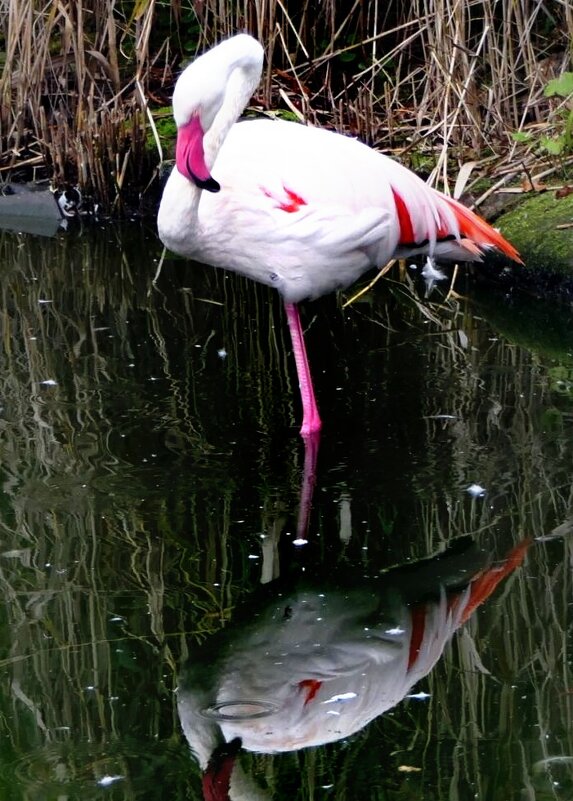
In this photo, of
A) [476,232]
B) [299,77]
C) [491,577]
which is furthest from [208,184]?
[299,77]

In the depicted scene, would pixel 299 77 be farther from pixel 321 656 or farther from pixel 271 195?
pixel 321 656

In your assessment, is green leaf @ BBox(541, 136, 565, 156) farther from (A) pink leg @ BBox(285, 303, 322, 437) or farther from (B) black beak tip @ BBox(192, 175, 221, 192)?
(B) black beak tip @ BBox(192, 175, 221, 192)

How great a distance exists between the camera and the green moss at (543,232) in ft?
19.7

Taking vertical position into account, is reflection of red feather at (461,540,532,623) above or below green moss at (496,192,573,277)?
below

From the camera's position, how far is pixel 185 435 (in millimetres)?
4508

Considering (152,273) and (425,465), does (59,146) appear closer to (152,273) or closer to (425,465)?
(152,273)

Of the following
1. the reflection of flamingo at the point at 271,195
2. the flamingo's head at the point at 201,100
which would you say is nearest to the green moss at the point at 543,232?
the reflection of flamingo at the point at 271,195

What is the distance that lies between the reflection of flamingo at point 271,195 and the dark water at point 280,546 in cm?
54

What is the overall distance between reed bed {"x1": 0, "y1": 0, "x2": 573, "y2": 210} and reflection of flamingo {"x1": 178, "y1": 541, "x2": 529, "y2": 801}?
3581 millimetres

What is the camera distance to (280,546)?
3.73 metres

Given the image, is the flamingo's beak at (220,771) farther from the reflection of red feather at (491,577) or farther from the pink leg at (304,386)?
the pink leg at (304,386)

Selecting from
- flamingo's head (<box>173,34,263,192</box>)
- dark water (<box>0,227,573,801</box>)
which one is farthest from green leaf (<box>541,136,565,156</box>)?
flamingo's head (<box>173,34,263,192</box>)

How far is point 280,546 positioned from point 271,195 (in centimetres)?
133

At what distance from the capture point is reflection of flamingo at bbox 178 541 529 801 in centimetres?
284
